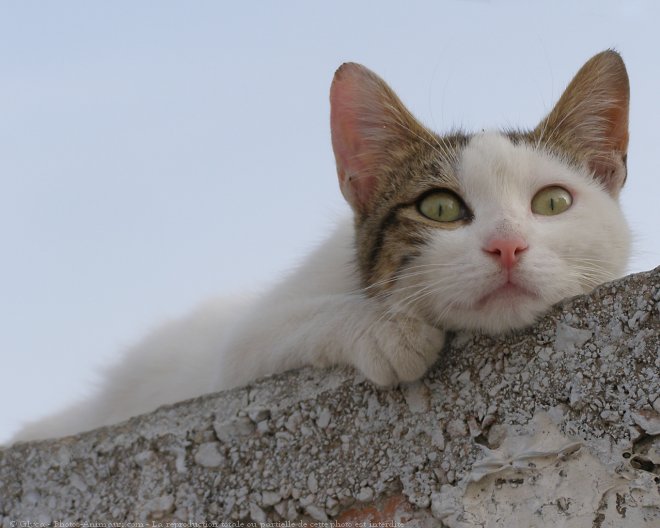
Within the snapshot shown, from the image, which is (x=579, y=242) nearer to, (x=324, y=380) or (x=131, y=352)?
(x=324, y=380)

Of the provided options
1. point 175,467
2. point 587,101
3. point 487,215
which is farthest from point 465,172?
point 175,467

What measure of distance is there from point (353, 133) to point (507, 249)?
31.9 inches

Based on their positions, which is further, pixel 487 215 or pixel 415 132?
pixel 415 132

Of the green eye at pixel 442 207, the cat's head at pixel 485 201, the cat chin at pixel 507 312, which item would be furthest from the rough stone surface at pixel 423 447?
the green eye at pixel 442 207

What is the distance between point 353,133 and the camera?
2545 mm

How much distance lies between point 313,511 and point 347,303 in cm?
61

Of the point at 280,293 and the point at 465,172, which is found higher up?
the point at 465,172

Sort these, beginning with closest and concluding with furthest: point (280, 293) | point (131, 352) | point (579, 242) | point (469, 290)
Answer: point (469, 290), point (579, 242), point (280, 293), point (131, 352)

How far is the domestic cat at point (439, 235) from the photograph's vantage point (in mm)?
1961

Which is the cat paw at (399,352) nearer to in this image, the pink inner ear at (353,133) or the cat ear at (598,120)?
the pink inner ear at (353,133)

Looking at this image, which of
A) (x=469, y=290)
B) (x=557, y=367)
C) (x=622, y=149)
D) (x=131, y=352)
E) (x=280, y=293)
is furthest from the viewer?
(x=131, y=352)

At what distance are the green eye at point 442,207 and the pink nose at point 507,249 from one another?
0.84ft

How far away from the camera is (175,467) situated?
7.16 feet

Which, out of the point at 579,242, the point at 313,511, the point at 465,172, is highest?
the point at 465,172
